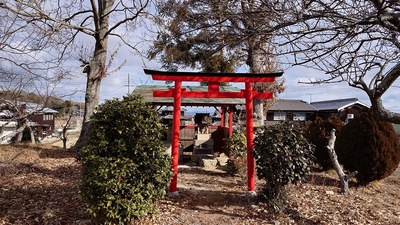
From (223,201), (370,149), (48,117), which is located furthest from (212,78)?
(48,117)

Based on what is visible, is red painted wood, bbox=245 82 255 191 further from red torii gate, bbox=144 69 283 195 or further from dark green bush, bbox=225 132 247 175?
dark green bush, bbox=225 132 247 175

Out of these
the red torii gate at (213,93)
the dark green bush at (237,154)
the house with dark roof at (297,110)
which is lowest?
the dark green bush at (237,154)

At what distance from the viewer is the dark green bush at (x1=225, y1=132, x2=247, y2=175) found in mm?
7442

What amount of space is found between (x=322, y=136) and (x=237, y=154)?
2.27 m

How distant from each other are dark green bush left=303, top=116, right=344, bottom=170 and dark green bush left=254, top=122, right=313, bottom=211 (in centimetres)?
337

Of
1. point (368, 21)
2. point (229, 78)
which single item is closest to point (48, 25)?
point (229, 78)

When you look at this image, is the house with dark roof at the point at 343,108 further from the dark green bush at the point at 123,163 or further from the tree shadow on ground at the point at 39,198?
Result: the dark green bush at the point at 123,163

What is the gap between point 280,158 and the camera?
4578mm

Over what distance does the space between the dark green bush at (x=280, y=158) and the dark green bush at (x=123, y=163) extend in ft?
5.02

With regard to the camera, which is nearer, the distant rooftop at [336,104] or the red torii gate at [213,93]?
the red torii gate at [213,93]

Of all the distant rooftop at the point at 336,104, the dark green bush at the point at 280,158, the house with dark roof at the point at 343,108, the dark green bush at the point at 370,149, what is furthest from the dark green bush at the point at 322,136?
the distant rooftop at the point at 336,104

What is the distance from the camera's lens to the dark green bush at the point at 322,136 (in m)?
7.88

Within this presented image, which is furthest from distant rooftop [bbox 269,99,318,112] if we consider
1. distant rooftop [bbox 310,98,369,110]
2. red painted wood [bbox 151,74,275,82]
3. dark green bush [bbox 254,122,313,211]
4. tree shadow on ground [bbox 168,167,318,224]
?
dark green bush [bbox 254,122,313,211]

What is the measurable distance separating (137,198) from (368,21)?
305cm
